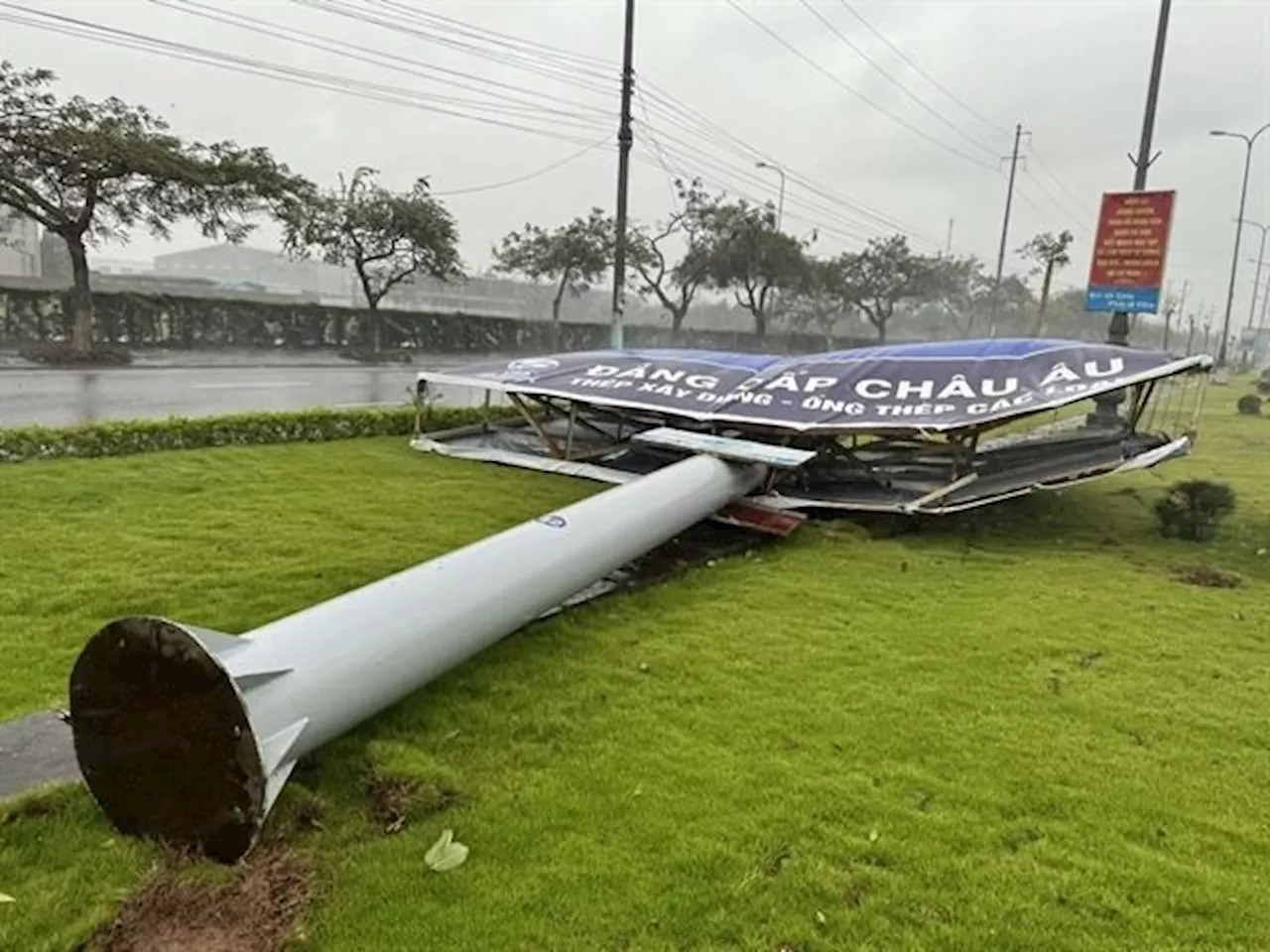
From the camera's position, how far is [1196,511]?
319 inches

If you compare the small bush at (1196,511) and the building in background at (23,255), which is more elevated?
the building in background at (23,255)

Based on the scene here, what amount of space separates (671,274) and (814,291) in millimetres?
10241

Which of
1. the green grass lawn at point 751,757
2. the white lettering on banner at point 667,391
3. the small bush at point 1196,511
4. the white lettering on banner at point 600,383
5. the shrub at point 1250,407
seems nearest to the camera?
the green grass lawn at point 751,757

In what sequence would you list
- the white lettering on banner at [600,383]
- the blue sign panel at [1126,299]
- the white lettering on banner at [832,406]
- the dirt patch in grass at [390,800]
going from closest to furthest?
1. the dirt patch in grass at [390,800]
2. the white lettering on banner at [832,406]
3. the white lettering on banner at [600,383]
4. the blue sign panel at [1126,299]

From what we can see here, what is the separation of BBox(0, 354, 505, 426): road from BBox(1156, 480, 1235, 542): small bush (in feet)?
32.1

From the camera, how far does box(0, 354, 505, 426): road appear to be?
13062 mm

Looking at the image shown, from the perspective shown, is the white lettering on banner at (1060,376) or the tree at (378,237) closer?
the white lettering on banner at (1060,376)

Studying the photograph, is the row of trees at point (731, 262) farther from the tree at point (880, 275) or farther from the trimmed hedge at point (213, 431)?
the trimmed hedge at point (213, 431)

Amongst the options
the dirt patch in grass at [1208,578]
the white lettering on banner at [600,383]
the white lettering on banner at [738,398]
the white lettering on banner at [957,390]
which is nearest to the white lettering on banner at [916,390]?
the white lettering on banner at [957,390]

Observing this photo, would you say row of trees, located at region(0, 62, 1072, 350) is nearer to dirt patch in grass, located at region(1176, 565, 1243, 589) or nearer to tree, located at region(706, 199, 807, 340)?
tree, located at region(706, 199, 807, 340)

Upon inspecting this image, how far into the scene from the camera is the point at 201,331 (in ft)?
86.1

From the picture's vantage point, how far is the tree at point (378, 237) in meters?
27.8

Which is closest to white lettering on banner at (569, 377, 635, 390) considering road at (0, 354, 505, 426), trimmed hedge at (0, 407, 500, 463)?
trimmed hedge at (0, 407, 500, 463)

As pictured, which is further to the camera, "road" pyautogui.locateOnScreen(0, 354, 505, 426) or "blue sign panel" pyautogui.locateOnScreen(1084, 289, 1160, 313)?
Result: "blue sign panel" pyautogui.locateOnScreen(1084, 289, 1160, 313)
